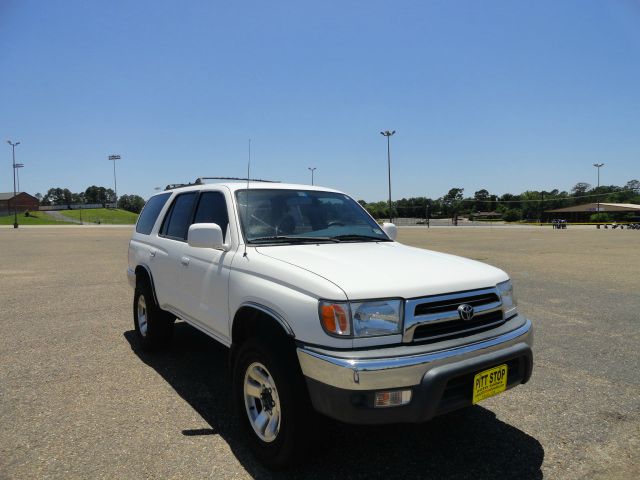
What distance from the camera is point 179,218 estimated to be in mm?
4559

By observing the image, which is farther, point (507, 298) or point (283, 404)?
point (507, 298)

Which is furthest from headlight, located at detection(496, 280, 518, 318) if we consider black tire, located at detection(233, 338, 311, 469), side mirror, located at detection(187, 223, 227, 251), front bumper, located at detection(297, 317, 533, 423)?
side mirror, located at detection(187, 223, 227, 251)

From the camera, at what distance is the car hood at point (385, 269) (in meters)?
2.50

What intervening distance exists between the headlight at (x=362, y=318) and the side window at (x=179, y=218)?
2305 millimetres

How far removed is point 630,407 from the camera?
144 inches

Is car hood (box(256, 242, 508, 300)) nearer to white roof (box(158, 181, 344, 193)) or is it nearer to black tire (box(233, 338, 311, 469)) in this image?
black tire (box(233, 338, 311, 469))

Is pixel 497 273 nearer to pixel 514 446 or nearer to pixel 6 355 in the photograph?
pixel 514 446

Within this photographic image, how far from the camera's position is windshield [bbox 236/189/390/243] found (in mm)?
3545

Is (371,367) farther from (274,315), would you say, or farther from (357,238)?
(357,238)

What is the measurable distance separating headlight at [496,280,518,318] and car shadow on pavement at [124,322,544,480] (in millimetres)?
920

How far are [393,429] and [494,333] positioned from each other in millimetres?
1106

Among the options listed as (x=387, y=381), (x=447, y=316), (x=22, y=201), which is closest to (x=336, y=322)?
(x=387, y=381)

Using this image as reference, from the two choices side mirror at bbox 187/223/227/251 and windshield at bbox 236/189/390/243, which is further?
windshield at bbox 236/189/390/243

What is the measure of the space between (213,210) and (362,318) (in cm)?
201
